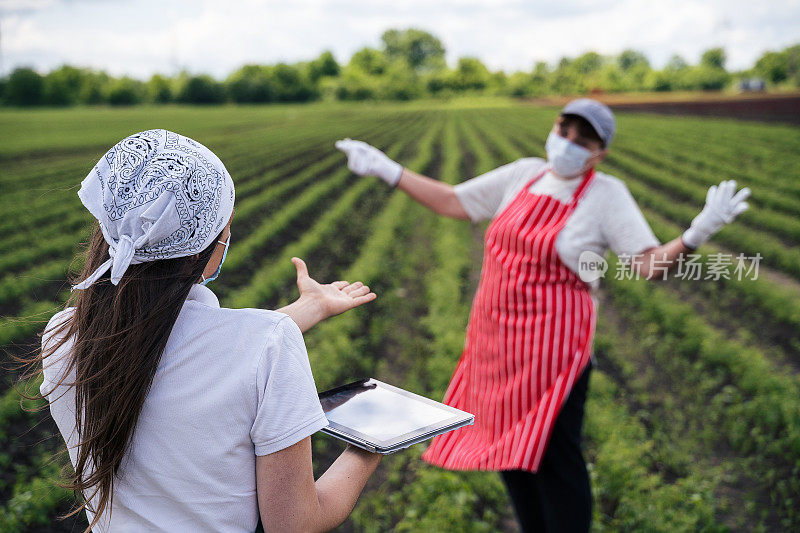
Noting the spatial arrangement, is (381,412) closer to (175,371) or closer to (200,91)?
(175,371)

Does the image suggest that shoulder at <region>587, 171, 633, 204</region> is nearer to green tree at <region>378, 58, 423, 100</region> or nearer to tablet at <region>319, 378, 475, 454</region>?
tablet at <region>319, 378, 475, 454</region>

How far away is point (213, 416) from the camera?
91 centimetres

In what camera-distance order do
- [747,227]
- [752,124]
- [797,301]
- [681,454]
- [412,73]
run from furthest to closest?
[412,73] → [752,124] → [747,227] → [797,301] → [681,454]

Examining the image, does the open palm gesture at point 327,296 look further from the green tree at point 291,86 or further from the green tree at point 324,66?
the green tree at point 324,66

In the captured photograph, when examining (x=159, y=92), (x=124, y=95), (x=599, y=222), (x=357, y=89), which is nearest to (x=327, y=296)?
(x=599, y=222)

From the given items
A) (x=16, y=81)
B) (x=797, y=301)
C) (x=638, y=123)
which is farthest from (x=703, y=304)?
(x=16, y=81)

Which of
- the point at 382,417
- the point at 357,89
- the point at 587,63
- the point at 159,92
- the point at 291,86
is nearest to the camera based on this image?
the point at 382,417

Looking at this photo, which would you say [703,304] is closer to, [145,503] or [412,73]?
[145,503]

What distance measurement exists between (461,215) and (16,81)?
5236 centimetres

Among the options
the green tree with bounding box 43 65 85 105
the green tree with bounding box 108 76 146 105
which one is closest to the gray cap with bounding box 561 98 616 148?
the green tree with bounding box 43 65 85 105

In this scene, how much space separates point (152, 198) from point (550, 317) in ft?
5.06

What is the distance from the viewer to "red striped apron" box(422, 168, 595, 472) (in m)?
2.12

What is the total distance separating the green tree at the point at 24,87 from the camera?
147 ft

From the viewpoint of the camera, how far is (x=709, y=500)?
3.01 metres
